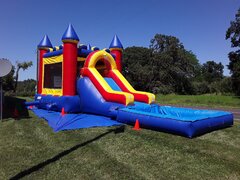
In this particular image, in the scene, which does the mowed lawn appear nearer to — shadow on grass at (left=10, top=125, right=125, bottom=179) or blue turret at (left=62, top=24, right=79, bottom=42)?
shadow on grass at (left=10, top=125, right=125, bottom=179)

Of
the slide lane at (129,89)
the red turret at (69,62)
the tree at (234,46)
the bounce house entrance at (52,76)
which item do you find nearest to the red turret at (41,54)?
the bounce house entrance at (52,76)

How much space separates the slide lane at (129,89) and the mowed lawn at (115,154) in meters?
3.41

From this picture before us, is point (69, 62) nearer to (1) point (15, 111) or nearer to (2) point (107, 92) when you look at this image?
(2) point (107, 92)

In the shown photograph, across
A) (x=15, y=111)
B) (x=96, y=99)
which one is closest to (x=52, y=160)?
(x=96, y=99)

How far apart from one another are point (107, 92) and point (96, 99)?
595 mm

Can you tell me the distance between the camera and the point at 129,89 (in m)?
10.8

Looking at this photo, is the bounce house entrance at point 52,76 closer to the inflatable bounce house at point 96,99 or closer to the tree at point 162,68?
the inflatable bounce house at point 96,99

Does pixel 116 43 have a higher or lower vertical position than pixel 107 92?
higher

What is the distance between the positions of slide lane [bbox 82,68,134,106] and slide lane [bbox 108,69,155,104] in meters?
1.27

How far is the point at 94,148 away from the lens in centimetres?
504

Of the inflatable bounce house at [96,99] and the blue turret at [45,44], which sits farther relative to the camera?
the blue turret at [45,44]

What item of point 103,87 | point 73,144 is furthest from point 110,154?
point 103,87

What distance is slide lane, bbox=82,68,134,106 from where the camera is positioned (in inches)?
343

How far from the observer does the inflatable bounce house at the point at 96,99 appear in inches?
264
